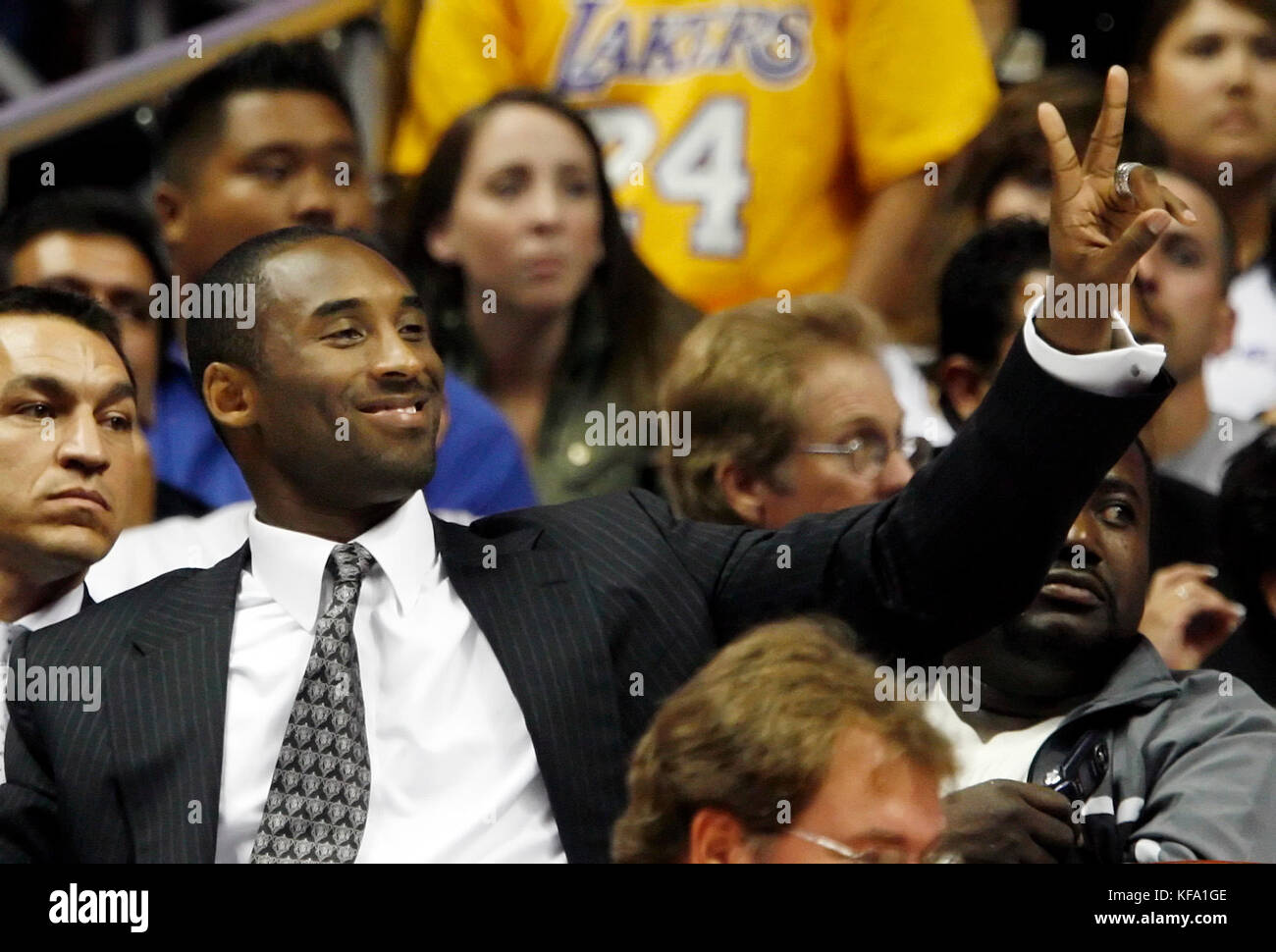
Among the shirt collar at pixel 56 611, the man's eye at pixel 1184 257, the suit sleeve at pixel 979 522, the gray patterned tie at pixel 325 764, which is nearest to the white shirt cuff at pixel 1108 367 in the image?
the suit sleeve at pixel 979 522

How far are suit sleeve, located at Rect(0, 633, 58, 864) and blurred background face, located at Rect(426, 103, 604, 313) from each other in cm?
108

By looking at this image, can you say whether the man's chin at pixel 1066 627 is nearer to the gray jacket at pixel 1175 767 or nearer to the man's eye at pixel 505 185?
the gray jacket at pixel 1175 767

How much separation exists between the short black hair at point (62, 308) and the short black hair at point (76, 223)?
55 centimetres

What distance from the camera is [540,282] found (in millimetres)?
3006

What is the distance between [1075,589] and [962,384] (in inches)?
18.7

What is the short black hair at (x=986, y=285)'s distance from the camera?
265 centimetres

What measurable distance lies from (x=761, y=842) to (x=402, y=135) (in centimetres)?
166

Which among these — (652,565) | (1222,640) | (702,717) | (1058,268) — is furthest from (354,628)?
(1222,640)

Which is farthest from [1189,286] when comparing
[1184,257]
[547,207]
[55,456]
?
[55,456]

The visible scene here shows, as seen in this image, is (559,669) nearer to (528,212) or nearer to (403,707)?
(403,707)

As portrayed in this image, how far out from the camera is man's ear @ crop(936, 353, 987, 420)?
8.73ft

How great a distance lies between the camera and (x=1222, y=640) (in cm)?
247

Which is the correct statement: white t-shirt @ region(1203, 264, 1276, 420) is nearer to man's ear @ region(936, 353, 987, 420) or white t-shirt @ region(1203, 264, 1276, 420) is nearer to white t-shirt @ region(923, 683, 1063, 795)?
man's ear @ region(936, 353, 987, 420)
